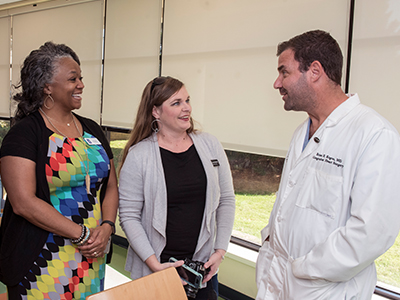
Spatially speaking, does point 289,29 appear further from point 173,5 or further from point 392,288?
point 392,288

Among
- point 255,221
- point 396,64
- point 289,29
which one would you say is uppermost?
point 289,29

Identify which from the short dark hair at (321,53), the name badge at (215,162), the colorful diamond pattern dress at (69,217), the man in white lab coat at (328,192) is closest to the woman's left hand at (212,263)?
the man in white lab coat at (328,192)

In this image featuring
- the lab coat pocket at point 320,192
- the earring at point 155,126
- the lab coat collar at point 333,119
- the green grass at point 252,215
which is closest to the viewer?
the lab coat pocket at point 320,192

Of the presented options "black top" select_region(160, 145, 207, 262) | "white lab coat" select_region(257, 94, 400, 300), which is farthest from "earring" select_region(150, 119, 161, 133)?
"white lab coat" select_region(257, 94, 400, 300)

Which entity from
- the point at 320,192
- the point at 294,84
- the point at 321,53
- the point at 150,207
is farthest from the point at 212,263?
the point at 321,53

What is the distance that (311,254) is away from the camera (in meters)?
1.24

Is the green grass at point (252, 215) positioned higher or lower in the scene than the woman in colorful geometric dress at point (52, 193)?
lower

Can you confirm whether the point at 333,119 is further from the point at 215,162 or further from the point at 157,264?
the point at 157,264

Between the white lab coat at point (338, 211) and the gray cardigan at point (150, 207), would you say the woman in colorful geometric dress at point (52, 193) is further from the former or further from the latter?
the white lab coat at point (338, 211)

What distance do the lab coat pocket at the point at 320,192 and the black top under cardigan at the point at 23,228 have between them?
3.98 feet

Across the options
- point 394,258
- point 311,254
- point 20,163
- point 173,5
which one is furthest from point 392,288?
point 173,5

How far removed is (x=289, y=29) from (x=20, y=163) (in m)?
2.34

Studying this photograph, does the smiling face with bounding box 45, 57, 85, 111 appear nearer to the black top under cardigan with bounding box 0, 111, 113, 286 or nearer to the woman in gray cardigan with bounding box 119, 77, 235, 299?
the black top under cardigan with bounding box 0, 111, 113, 286

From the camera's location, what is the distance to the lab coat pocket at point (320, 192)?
4.02 feet
